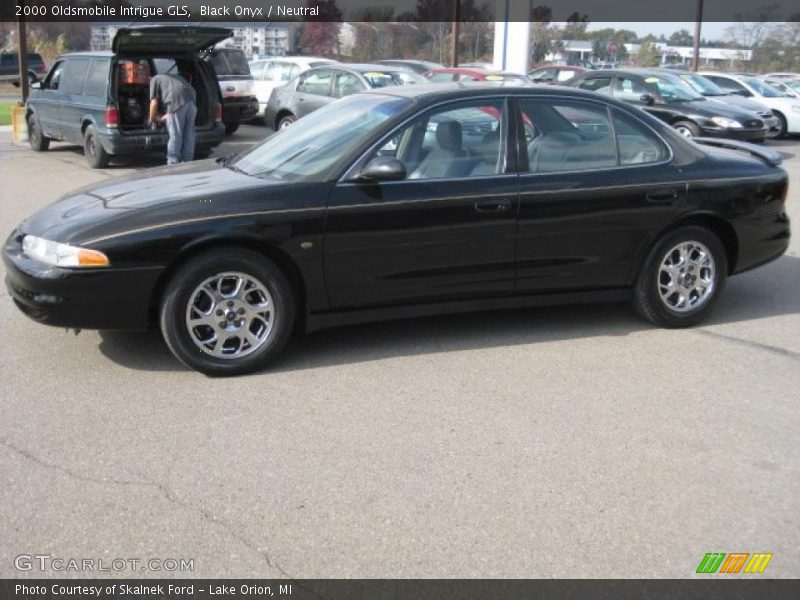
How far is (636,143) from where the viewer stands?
19.4 feet

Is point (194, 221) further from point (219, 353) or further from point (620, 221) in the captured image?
point (620, 221)

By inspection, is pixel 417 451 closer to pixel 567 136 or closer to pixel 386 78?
pixel 567 136

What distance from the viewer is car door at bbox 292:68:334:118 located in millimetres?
15695

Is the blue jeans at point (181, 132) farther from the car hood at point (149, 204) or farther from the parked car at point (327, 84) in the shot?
the car hood at point (149, 204)

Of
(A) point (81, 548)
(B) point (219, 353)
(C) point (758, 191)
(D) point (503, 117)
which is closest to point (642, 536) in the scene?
(A) point (81, 548)

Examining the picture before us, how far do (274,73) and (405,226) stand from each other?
17217 millimetres

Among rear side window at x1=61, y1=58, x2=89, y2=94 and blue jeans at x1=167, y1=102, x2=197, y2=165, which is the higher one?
rear side window at x1=61, y1=58, x2=89, y2=94

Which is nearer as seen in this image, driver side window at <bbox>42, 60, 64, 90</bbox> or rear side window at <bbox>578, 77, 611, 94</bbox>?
driver side window at <bbox>42, 60, 64, 90</bbox>

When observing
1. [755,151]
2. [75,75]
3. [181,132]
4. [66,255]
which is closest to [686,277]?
[755,151]

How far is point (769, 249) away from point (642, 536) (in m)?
3.60

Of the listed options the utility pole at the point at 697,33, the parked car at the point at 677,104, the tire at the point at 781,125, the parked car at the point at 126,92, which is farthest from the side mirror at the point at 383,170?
the utility pole at the point at 697,33

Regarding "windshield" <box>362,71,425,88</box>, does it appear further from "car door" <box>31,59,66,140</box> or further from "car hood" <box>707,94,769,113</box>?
"car hood" <box>707,94,769,113</box>

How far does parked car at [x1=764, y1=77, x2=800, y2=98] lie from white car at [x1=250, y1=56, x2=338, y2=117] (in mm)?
11395

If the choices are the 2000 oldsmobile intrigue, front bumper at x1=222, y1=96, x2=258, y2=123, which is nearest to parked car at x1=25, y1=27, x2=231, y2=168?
front bumper at x1=222, y1=96, x2=258, y2=123
